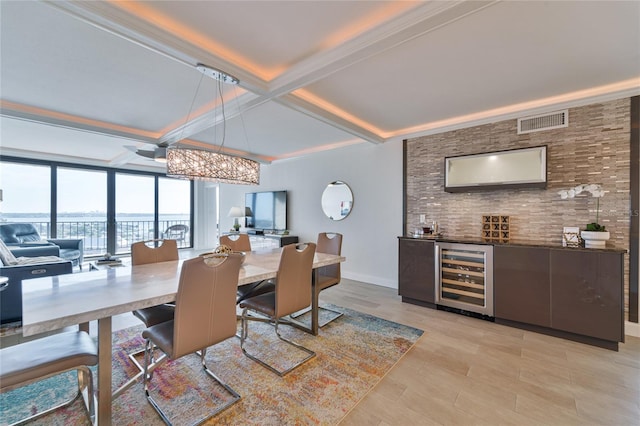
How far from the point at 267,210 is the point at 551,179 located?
516 centimetres

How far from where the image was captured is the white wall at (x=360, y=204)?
441cm

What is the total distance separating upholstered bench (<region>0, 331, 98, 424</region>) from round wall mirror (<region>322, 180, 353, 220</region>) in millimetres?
3968

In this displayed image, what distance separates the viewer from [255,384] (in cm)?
194

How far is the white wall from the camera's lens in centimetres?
441

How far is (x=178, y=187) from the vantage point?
8133mm

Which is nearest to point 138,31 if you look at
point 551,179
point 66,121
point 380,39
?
point 380,39

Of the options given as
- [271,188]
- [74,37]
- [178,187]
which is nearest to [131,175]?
[178,187]

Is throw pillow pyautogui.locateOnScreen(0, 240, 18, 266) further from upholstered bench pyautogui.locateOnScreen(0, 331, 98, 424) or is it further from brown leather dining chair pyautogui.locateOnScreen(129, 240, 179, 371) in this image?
upholstered bench pyautogui.locateOnScreen(0, 331, 98, 424)

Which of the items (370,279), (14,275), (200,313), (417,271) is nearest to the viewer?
(200,313)

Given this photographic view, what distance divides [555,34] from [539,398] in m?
2.61

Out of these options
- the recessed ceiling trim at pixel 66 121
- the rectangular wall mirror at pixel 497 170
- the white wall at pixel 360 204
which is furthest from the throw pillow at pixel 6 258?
Result: the rectangular wall mirror at pixel 497 170

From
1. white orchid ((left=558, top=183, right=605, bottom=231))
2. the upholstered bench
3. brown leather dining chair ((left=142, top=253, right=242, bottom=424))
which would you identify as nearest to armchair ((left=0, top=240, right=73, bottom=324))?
the upholstered bench

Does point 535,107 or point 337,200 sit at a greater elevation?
point 535,107

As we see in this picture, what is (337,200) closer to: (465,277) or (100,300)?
(465,277)
